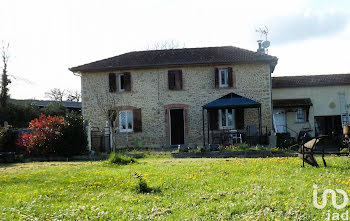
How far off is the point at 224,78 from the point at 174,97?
3.02 meters

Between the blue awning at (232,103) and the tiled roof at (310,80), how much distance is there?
4.93m

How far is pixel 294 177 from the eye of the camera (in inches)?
303

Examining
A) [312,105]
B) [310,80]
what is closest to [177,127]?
[312,105]

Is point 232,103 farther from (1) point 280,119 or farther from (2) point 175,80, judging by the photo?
(1) point 280,119

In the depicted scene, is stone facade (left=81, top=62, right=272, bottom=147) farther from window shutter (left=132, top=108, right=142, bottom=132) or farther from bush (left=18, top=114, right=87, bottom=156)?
bush (left=18, top=114, right=87, bottom=156)

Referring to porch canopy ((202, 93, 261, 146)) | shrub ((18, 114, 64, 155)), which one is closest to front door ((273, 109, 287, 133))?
porch canopy ((202, 93, 261, 146))

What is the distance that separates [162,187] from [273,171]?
2906mm

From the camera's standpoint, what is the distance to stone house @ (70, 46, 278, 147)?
69.1 ft

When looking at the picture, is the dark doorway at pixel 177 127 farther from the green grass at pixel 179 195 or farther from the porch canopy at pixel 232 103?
the green grass at pixel 179 195

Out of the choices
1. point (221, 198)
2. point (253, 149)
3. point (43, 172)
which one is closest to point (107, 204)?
point (221, 198)

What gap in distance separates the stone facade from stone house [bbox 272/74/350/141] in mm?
2482

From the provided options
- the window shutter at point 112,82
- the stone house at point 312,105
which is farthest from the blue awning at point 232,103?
the window shutter at point 112,82

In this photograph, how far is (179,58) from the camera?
2220 centimetres

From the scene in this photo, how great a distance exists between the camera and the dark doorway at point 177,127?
71.0 ft
